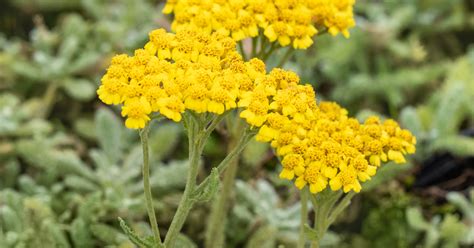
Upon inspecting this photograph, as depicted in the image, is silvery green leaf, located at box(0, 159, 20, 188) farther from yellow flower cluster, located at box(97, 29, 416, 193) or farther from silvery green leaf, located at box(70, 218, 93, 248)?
yellow flower cluster, located at box(97, 29, 416, 193)

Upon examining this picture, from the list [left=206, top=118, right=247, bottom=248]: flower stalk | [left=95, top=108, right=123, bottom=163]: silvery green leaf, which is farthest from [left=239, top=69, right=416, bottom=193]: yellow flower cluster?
[left=95, top=108, right=123, bottom=163]: silvery green leaf

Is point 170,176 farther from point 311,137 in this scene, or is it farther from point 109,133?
point 311,137

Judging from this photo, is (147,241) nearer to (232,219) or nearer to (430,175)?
(232,219)

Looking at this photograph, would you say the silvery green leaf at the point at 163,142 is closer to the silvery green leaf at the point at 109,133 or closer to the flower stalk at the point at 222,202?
the silvery green leaf at the point at 109,133

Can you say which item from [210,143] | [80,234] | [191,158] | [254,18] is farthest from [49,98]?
[191,158]

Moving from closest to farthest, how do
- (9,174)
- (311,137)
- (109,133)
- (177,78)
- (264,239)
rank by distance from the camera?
1. (177,78)
2. (311,137)
3. (264,239)
4. (9,174)
5. (109,133)

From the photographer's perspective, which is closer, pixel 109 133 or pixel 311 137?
pixel 311 137
